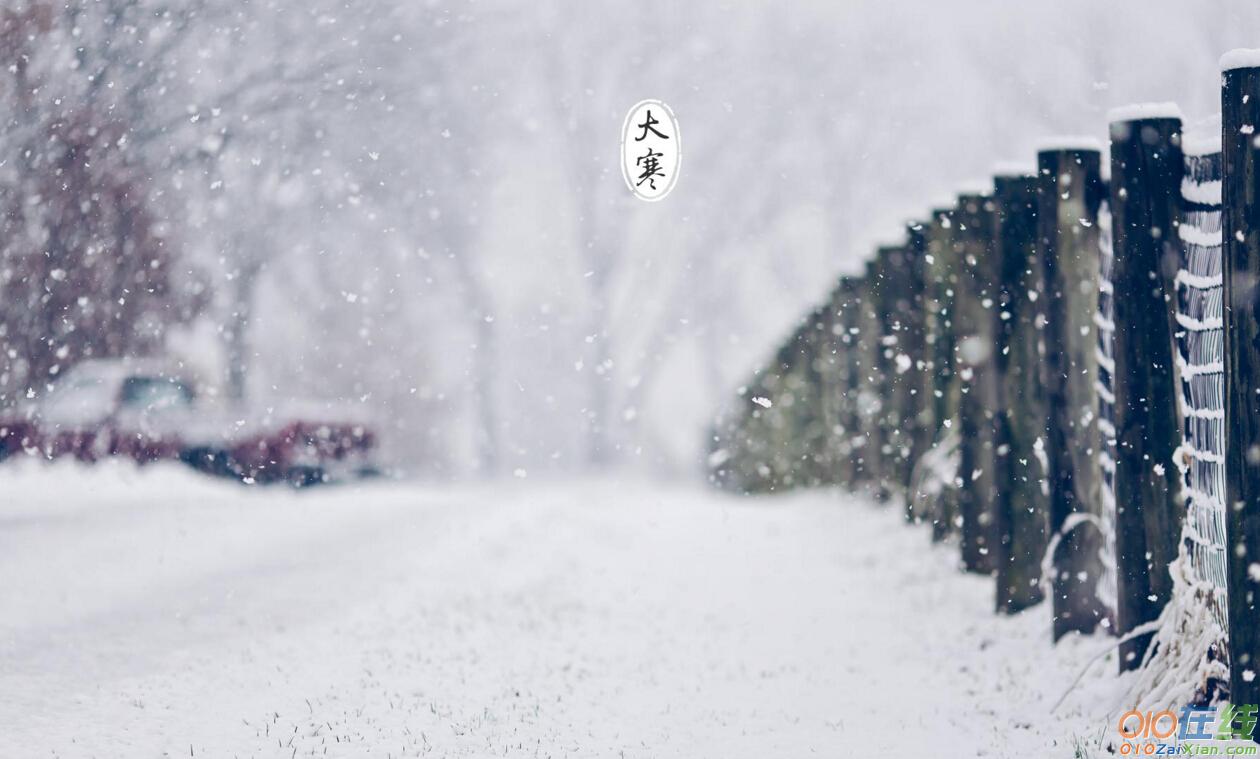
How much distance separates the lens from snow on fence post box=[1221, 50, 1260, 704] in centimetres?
400

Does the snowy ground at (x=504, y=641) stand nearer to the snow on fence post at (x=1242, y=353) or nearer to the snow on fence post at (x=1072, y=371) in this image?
the snow on fence post at (x=1072, y=371)

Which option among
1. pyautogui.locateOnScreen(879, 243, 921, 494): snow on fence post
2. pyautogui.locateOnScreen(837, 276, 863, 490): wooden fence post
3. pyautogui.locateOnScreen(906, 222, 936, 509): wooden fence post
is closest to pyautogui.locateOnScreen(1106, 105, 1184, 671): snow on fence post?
pyautogui.locateOnScreen(906, 222, 936, 509): wooden fence post

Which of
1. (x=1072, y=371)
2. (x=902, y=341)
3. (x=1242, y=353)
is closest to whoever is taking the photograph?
(x=1242, y=353)

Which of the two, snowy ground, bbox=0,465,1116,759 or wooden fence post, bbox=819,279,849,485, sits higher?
wooden fence post, bbox=819,279,849,485

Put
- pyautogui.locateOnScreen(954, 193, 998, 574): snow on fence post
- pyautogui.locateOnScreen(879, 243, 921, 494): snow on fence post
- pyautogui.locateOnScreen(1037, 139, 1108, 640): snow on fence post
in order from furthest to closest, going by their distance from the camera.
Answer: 1. pyautogui.locateOnScreen(879, 243, 921, 494): snow on fence post
2. pyautogui.locateOnScreen(954, 193, 998, 574): snow on fence post
3. pyautogui.locateOnScreen(1037, 139, 1108, 640): snow on fence post

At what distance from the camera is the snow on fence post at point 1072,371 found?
568 cm

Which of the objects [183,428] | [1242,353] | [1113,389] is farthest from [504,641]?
[183,428]

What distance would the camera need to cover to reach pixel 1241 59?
4070mm

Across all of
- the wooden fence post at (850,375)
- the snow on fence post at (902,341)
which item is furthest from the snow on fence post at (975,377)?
the wooden fence post at (850,375)

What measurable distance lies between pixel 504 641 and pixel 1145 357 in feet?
12.4

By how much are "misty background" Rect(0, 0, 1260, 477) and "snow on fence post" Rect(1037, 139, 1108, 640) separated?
Answer: 2.33ft

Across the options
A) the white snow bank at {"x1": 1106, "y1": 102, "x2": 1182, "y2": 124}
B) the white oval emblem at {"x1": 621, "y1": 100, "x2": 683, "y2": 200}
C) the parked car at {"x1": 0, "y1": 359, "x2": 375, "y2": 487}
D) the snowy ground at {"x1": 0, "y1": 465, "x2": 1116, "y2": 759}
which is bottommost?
the snowy ground at {"x1": 0, "y1": 465, "x2": 1116, "y2": 759}

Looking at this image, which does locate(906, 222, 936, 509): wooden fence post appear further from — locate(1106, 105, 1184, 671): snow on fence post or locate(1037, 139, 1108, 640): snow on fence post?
locate(1106, 105, 1184, 671): snow on fence post

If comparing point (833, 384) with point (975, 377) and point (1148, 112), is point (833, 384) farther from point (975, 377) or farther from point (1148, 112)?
point (1148, 112)
